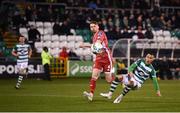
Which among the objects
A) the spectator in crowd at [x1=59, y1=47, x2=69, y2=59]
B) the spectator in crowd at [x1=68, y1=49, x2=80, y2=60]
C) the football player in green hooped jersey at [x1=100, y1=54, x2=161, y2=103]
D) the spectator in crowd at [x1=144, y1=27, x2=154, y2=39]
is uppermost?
the football player in green hooped jersey at [x1=100, y1=54, x2=161, y2=103]

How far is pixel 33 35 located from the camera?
119 feet

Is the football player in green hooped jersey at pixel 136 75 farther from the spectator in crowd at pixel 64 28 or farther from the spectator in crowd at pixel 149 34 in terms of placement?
the spectator in crowd at pixel 149 34

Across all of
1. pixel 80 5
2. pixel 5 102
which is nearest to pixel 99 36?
pixel 5 102

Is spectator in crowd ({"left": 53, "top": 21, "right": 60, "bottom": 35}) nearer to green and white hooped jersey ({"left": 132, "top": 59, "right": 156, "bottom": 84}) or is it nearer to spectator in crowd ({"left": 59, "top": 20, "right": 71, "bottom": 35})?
spectator in crowd ({"left": 59, "top": 20, "right": 71, "bottom": 35})

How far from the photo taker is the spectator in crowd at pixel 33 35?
118 ft

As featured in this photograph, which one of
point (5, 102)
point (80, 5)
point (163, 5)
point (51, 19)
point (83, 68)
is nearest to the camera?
point (5, 102)

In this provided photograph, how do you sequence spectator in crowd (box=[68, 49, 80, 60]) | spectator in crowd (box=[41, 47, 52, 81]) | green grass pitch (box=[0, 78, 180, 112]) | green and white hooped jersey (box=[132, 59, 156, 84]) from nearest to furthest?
green grass pitch (box=[0, 78, 180, 112]), green and white hooped jersey (box=[132, 59, 156, 84]), spectator in crowd (box=[41, 47, 52, 81]), spectator in crowd (box=[68, 49, 80, 60])

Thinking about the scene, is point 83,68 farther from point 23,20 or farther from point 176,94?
point 176,94

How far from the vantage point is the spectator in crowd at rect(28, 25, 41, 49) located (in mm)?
36062

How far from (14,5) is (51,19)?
250 cm

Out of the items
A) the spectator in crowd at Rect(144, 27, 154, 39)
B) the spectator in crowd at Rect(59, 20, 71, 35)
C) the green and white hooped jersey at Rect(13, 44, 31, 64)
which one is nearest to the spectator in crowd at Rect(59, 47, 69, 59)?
the spectator in crowd at Rect(59, 20, 71, 35)

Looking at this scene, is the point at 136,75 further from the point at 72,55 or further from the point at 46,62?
the point at 72,55

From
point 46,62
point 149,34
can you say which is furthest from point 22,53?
point 149,34

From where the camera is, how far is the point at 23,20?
36531 millimetres
